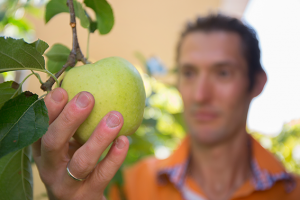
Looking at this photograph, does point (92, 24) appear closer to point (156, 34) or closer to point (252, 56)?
point (252, 56)

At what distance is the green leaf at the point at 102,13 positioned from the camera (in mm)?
486

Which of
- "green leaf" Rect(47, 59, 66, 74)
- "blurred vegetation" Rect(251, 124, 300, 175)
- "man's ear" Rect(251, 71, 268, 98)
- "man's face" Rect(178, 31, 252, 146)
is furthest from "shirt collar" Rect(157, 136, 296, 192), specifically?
"green leaf" Rect(47, 59, 66, 74)

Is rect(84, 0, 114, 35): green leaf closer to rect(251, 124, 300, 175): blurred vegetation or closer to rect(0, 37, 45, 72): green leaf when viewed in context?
rect(0, 37, 45, 72): green leaf

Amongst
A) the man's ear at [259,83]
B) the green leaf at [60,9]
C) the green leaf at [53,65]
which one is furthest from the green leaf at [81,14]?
the man's ear at [259,83]

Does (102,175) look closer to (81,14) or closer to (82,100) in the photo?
(82,100)

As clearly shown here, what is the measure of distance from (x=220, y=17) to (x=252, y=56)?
393 millimetres

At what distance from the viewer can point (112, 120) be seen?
1.34 feet

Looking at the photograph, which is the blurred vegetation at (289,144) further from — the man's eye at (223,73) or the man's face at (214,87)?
the man's eye at (223,73)

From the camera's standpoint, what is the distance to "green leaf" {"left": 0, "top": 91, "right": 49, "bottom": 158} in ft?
1.07

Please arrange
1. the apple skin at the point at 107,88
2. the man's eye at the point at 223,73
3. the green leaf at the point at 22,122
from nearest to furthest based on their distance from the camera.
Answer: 1. the green leaf at the point at 22,122
2. the apple skin at the point at 107,88
3. the man's eye at the point at 223,73

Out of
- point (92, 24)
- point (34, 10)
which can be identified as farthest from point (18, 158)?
point (34, 10)


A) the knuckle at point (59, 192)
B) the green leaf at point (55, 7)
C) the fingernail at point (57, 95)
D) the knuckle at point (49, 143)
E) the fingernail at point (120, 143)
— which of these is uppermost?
the green leaf at point (55, 7)

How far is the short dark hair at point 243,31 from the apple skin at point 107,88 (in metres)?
1.36

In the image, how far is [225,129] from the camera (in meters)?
1.42
